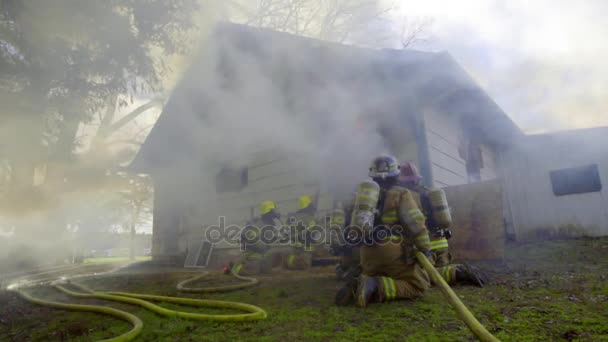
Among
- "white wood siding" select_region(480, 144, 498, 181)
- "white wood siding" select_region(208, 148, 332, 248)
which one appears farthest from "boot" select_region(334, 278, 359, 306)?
"white wood siding" select_region(480, 144, 498, 181)

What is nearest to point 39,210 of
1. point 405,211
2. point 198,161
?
point 198,161

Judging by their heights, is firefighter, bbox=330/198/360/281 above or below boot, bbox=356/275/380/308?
above

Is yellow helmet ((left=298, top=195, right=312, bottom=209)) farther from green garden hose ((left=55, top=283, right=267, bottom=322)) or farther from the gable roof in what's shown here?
green garden hose ((left=55, top=283, right=267, bottom=322))

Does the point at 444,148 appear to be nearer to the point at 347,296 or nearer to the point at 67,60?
the point at 347,296

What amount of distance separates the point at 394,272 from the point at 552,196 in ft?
20.9

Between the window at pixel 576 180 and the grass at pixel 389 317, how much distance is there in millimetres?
3988

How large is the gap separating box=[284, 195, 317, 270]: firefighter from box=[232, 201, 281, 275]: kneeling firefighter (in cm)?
35

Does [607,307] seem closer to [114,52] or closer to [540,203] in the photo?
[540,203]

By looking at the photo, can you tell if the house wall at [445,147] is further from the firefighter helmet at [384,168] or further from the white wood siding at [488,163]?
the firefighter helmet at [384,168]

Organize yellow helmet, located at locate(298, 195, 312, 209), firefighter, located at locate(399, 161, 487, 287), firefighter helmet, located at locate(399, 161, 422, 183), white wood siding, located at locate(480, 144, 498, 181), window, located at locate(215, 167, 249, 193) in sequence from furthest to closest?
white wood siding, located at locate(480, 144, 498, 181) → window, located at locate(215, 167, 249, 193) → yellow helmet, located at locate(298, 195, 312, 209) → firefighter helmet, located at locate(399, 161, 422, 183) → firefighter, located at locate(399, 161, 487, 287)

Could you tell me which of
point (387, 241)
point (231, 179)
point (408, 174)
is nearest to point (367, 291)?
point (387, 241)

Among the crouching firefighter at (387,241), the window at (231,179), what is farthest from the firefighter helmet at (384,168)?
the window at (231,179)

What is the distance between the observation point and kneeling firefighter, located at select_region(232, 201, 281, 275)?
17.3 ft

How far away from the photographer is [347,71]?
17.8 ft
